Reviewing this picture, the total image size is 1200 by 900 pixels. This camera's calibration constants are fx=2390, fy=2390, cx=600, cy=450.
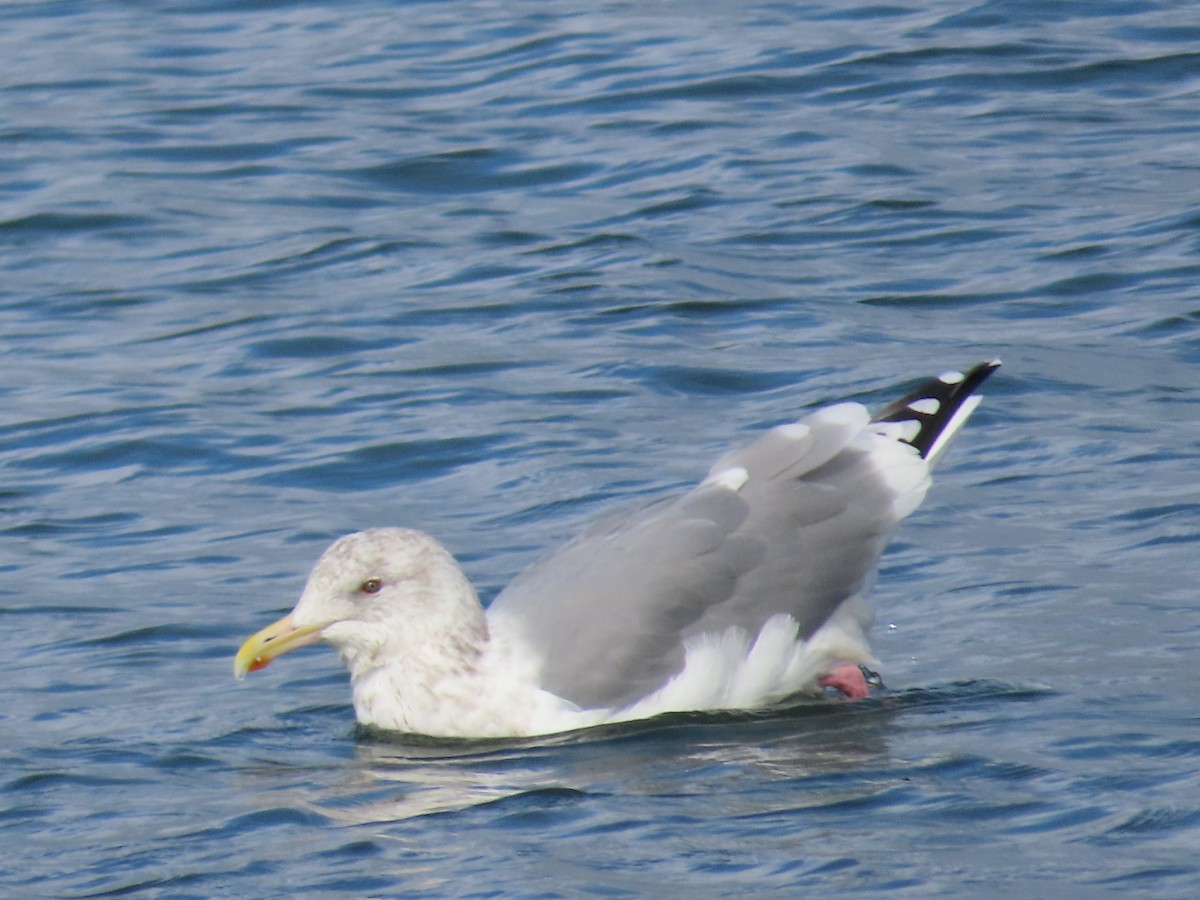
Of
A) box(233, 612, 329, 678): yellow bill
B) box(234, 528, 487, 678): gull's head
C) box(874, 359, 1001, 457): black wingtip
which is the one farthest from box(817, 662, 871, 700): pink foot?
box(233, 612, 329, 678): yellow bill

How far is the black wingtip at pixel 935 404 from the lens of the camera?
8.07 m

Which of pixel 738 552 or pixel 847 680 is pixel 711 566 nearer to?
pixel 738 552

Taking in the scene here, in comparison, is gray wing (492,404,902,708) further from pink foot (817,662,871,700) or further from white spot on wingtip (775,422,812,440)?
pink foot (817,662,871,700)

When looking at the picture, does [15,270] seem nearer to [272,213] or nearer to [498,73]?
[272,213]

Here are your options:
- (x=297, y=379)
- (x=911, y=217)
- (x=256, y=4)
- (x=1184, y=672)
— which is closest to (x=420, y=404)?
(x=297, y=379)

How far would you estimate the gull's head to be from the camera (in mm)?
7410

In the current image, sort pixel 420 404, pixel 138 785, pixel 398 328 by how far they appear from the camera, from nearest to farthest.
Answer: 1. pixel 138 785
2. pixel 420 404
3. pixel 398 328

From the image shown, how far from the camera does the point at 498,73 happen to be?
16.5 m

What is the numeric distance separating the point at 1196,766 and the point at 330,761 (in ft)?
8.35

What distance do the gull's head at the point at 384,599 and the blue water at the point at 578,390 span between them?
1.11 ft

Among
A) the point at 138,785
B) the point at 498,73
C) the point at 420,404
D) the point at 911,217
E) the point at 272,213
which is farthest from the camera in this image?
the point at 498,73

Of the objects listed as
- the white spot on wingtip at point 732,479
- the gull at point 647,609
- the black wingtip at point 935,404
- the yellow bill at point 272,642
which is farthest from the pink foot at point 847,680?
the yellow bill at point 272,642

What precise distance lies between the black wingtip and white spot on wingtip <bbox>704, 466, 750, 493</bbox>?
785 mm

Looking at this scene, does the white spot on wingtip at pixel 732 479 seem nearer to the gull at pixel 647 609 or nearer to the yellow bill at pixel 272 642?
the gull at pixel 647 609
